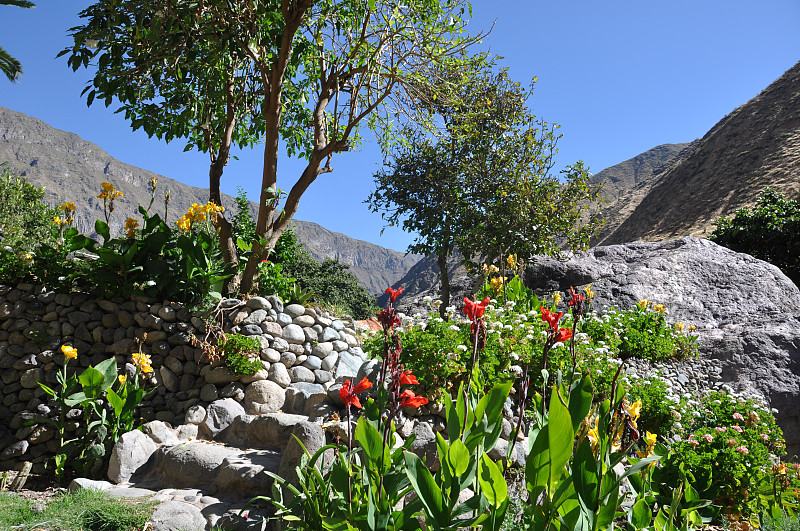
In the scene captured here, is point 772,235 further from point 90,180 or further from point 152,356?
point 90,180

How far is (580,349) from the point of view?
15.1 ft

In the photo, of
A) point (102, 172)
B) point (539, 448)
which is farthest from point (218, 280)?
point (102, 172)

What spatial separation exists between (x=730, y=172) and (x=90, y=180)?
143808 mm

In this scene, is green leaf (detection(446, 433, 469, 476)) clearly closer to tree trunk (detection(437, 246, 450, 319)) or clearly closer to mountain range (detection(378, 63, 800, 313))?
tree trunk (detection(437, 246, 450, 319))

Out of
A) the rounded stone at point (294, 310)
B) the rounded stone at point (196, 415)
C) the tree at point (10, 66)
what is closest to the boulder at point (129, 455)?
the rounded stone at point (196, 415)

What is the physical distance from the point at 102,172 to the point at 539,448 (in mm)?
165711

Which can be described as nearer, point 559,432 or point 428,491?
point 559,432

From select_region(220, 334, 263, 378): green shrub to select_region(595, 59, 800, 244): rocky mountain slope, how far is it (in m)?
23.6

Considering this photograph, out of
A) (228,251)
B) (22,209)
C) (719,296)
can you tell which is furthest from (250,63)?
(22,209)

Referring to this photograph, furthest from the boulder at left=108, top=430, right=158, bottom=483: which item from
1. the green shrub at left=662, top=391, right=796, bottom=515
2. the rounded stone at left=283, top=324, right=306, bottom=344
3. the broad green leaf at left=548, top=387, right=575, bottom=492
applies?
the green shrub at left=662, top=391, right=796, bottom=515

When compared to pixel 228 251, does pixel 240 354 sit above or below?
below

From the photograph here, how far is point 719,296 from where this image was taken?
23.7 feet

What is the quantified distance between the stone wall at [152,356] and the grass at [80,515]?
1449 mm

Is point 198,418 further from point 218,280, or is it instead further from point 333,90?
point 333,90
